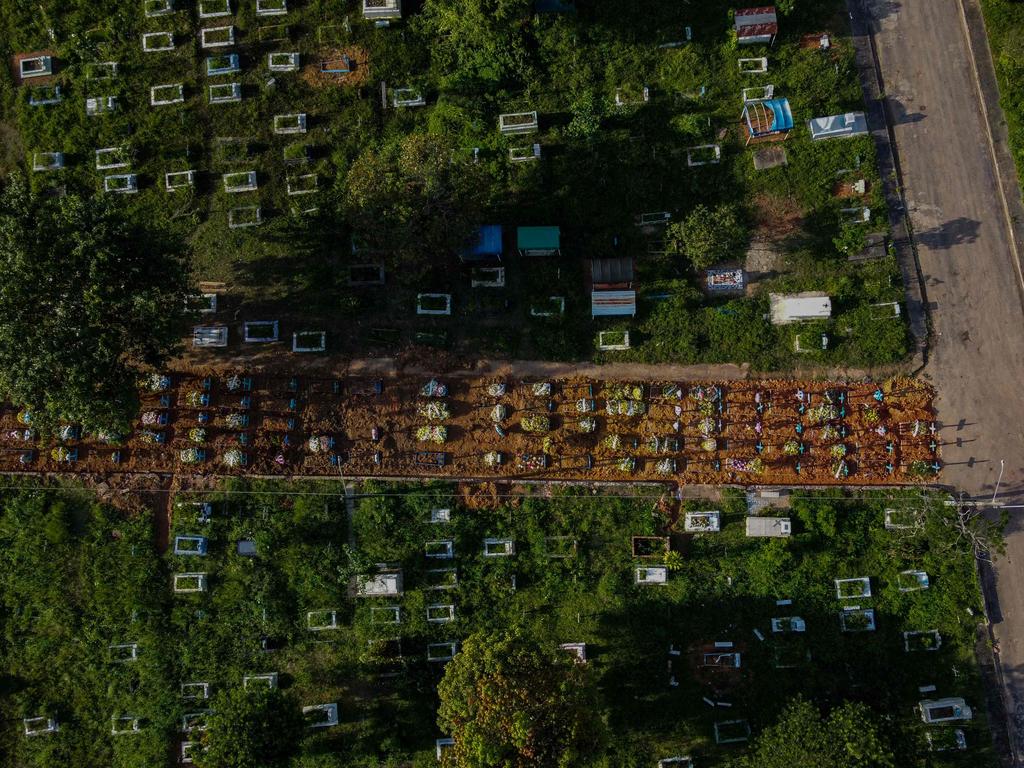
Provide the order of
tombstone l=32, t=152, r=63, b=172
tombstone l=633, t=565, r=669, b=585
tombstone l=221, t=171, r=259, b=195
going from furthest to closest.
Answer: tombstone l=32, t=152, r=63, b=172 < tombstone l=221, t=171, r=259, b=195 < tombstone l=633, t=565, r=669, b=585

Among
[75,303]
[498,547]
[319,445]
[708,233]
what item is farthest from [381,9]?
[498,547]

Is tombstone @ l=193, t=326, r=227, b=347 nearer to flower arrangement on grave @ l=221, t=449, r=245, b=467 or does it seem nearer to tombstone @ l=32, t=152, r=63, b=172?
flower arrangement on grave @ l=221, t=449, r=245, b=467

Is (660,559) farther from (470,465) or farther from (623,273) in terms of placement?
(623,273)

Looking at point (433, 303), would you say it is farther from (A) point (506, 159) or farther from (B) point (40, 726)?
(B) point (40, 726)

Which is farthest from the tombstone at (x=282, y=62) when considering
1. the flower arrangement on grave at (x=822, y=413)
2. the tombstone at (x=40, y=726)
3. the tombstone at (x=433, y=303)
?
the tombstone at (x=40, y=726)

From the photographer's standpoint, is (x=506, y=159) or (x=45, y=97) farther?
(x=45, y=97)

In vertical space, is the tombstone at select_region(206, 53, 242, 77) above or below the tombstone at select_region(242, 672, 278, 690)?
above

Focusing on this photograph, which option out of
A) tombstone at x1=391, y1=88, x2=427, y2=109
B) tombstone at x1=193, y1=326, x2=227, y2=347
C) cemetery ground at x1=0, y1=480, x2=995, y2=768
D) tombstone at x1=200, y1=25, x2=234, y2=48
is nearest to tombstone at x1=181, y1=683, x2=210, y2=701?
cemetery ground at x1=0, y1=480, x2=995, y2=768
